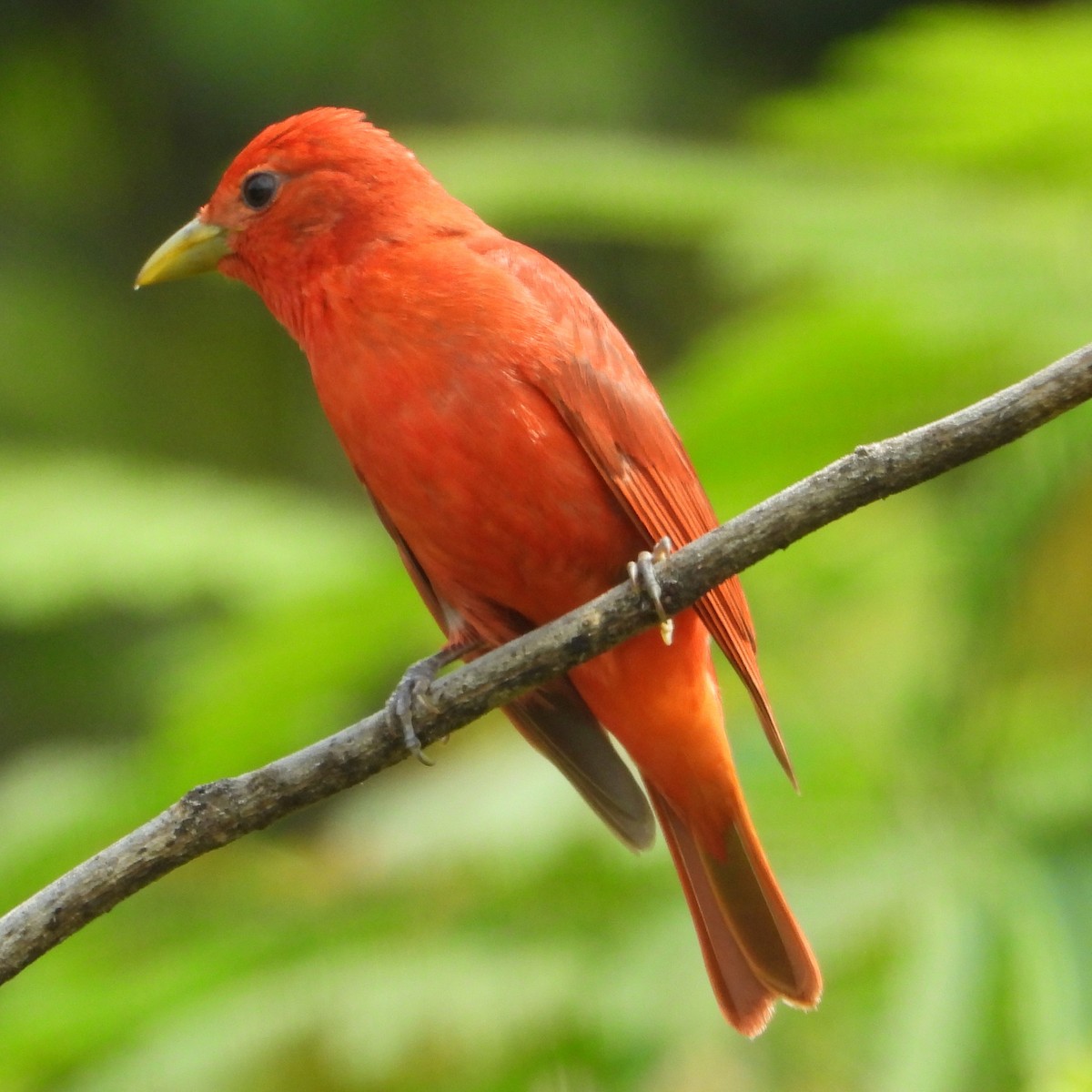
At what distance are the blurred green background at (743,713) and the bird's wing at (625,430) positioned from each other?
0.70 meters

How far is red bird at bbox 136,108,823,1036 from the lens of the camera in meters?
3.35

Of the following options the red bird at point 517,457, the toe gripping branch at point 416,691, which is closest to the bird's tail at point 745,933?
the red bird at point 517,457

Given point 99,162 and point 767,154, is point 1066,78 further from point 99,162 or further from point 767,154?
point 99,162

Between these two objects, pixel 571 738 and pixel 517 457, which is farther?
pixel 571 738

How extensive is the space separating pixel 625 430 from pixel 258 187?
0.98 m

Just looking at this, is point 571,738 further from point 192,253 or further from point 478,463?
point 192,253

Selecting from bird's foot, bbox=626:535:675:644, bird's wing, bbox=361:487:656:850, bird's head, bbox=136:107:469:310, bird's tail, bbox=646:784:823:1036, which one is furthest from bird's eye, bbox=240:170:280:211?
bird's tail, bbox=646:784:823:1036

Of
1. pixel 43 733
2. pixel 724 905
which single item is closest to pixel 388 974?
pixel 724 905

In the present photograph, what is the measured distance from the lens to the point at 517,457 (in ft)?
11.0

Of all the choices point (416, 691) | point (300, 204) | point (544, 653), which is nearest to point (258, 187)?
point (300, 204)

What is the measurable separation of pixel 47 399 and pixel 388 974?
3.69 m

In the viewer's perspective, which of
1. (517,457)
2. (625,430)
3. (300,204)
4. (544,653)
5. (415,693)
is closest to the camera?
(544,653)

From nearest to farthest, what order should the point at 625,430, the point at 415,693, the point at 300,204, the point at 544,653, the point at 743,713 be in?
the point at 544,653, the point at 415,693, the point at 625,430, the point at 300,204, the point at 743,713

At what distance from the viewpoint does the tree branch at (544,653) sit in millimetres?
2629
